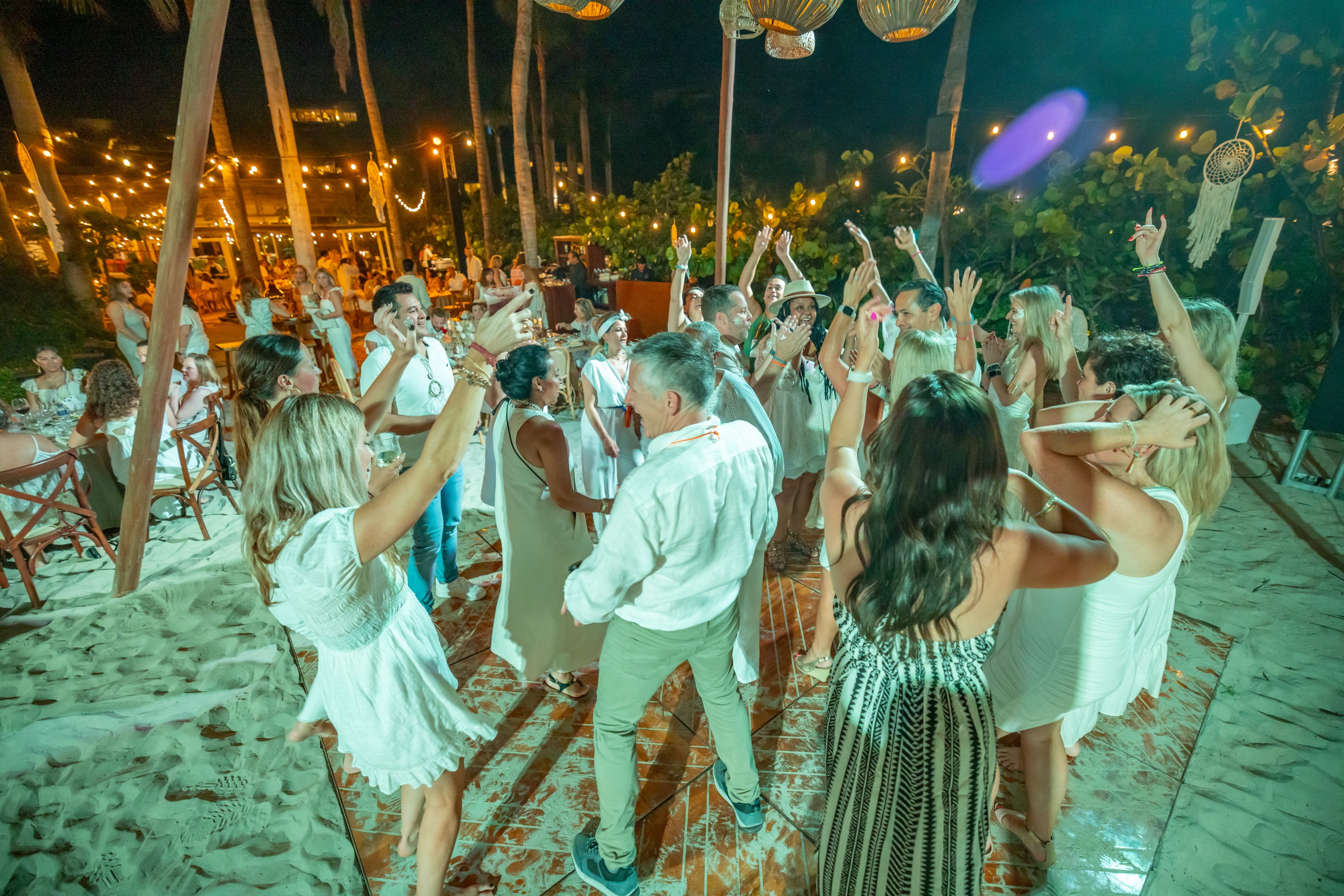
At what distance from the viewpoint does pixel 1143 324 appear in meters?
8.02

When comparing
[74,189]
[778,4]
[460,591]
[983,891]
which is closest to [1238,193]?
[778,4]

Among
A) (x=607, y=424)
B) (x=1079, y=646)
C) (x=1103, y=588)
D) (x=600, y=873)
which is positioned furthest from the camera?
(x=607, y=424)

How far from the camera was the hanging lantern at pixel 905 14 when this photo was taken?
2354mm

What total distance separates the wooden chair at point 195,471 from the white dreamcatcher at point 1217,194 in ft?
35.3

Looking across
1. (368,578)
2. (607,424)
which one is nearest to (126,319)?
(607,424)

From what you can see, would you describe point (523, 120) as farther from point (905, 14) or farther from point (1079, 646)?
point (1079, 646)

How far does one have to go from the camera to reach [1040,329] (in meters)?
3.40

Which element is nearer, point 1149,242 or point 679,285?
point 1149,242

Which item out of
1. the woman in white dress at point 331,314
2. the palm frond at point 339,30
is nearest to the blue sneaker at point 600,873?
the woman in white dress at point 331,314

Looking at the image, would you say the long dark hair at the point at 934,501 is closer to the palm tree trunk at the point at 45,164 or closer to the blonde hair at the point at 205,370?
the blonde hair at the point at 205,370

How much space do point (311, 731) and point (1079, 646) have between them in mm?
3318

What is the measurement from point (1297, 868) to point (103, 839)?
471cm

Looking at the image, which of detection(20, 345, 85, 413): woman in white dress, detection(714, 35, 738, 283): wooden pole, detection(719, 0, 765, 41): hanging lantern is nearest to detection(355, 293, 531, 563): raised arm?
detection(719, 0, 765, 41): hanging lantern

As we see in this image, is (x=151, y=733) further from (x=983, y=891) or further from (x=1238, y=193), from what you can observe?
(x=1238, y=193)
